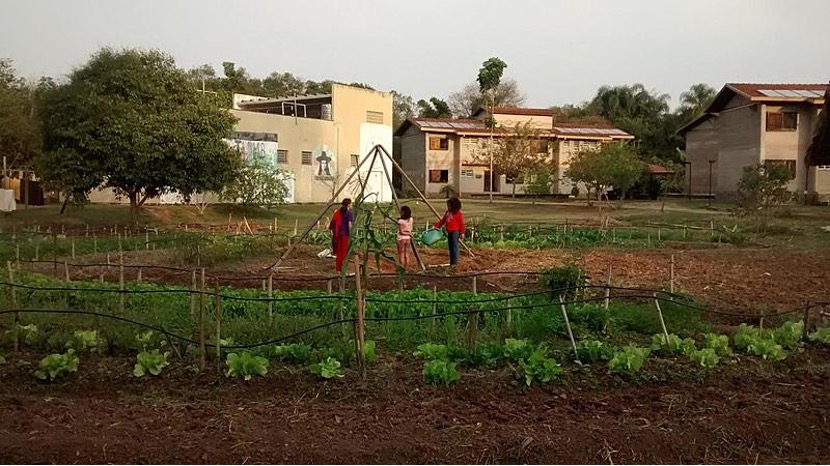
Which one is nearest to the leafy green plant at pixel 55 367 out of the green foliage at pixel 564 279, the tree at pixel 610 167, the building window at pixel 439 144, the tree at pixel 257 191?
the green foliage at pixel 564 279

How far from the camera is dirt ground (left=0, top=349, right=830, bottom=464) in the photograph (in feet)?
14.5

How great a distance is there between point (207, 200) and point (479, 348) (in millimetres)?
29651

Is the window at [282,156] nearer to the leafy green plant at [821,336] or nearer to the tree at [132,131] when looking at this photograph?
the tree at [132,131]

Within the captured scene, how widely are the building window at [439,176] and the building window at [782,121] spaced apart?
2060cm

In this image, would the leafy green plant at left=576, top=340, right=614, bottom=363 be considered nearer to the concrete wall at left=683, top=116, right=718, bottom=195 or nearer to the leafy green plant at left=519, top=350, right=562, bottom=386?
the leafy green plant at left=519, top=350, right=562, bottom=386

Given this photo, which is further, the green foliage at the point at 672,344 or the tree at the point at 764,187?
the tree at the point at 764,187

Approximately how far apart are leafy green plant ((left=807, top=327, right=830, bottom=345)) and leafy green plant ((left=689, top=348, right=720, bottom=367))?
1426mm

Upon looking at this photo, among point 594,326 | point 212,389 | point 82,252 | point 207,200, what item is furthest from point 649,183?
point 212,389

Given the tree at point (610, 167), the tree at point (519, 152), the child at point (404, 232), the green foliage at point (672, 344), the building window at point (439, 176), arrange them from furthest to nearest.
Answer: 1. the building window at point (439, 176)
2. the tree at point (519, 152)
3. the tree at point (610, 167)
4. the child at point (404, 232)
5. the green foliage at point (672, 344)

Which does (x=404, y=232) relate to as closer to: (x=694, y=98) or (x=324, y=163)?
(x=324, y=163)

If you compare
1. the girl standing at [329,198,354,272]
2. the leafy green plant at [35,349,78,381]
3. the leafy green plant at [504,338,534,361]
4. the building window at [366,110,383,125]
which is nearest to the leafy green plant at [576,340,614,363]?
the leafy green plant at [504,338,534,361]

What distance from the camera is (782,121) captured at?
37031 mm

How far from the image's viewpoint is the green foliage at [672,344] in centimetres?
639

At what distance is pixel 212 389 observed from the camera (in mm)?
5527
